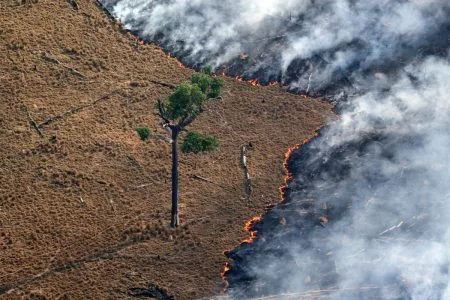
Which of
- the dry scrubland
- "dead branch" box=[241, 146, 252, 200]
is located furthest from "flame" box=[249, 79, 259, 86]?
"dead branch" box=[241, 146, 252, 200]

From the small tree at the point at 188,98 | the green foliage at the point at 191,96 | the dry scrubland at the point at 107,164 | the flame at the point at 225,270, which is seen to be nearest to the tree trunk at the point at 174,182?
the small tree at the point at 188,98

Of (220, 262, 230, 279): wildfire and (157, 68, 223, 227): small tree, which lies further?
(220, 262, 230, 279): wildfire

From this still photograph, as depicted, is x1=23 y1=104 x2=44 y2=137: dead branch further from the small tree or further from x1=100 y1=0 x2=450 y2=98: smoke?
x1=100 y1=0 x2=450 y2=98: smoke

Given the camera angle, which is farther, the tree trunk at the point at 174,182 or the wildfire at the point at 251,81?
the wildfire at the point at 251,81

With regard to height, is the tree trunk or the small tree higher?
the small tree

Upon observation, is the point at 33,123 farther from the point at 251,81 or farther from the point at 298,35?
the point at 298,35

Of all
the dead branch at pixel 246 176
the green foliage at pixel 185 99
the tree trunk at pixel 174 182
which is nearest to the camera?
the green foliage at pixel 185 99

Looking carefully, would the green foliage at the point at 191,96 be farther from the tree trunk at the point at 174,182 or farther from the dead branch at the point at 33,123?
the dead branch at the point at 33,123
